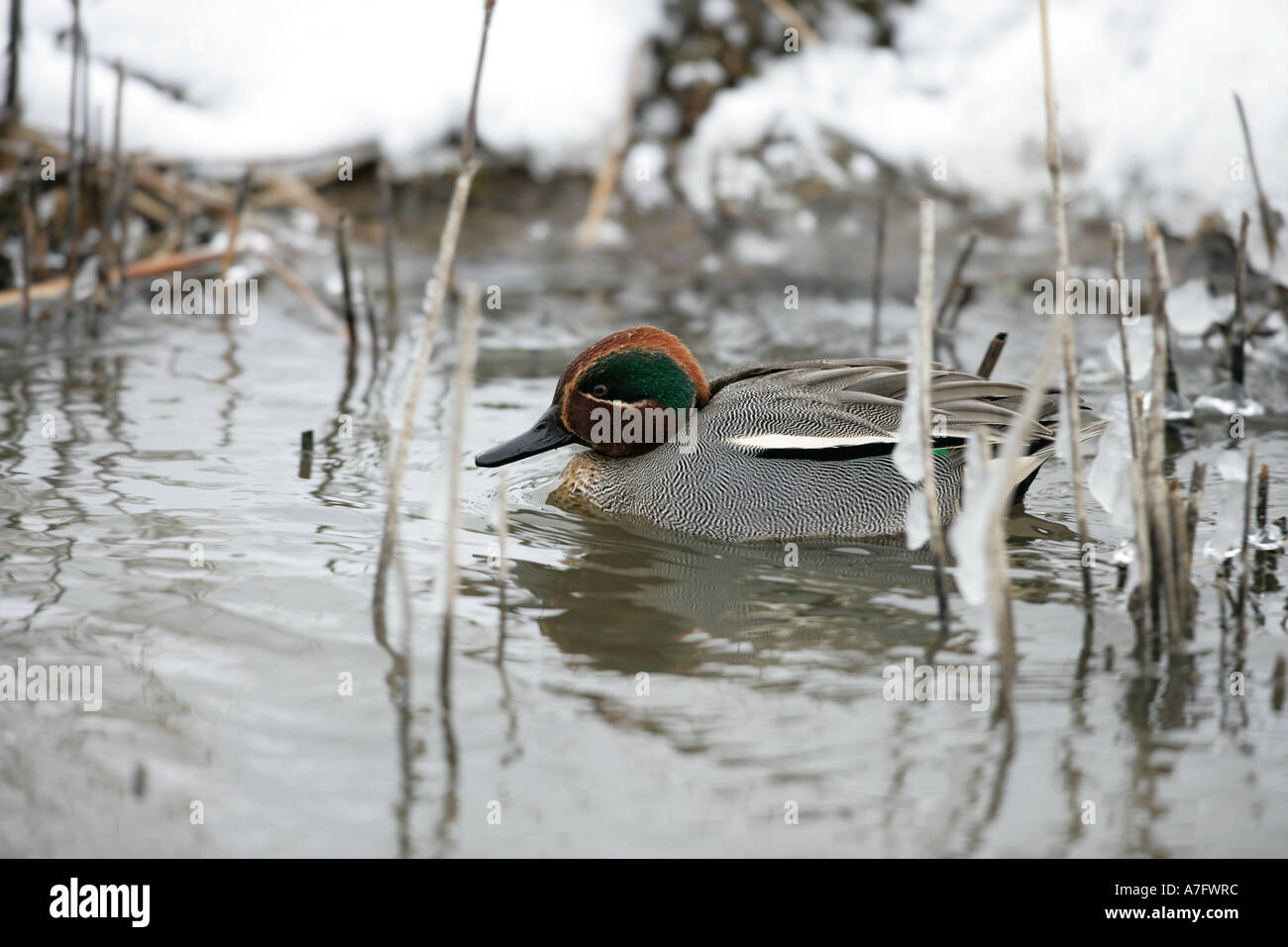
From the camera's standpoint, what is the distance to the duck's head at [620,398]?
5.45m

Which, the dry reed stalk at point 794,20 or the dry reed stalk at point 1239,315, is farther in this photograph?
the dry reed stalk at point 794,20

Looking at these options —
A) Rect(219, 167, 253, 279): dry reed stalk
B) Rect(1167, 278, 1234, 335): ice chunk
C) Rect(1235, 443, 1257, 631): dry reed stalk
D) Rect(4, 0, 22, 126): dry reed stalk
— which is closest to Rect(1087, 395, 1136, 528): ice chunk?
Rect(1235, 443, 1257, 631): dry reed stalk

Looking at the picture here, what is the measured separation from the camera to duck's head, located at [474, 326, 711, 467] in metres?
5.45

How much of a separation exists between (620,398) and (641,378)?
12cm

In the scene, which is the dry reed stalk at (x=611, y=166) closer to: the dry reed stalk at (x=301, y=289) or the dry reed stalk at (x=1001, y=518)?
the dry reed stalk at (x=301, y=289)

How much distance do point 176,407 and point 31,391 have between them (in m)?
0.72

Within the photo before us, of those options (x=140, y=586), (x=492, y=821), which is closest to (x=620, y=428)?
(x=140, y=586)

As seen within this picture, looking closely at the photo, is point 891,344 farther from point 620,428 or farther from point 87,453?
point 87,453

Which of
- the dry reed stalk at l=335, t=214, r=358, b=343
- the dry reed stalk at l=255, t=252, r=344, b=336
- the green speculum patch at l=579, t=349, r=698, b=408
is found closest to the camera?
the green speculum patch at l=579, t=349, r=698, b=408

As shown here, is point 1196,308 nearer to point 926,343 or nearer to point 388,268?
point 926,343

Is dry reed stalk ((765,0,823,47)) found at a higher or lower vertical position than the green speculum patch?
higher

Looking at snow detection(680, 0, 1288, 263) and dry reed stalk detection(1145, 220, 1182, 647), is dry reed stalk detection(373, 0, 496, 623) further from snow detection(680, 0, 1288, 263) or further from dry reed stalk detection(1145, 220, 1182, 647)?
snow detection(680, 0, 1288, 263)

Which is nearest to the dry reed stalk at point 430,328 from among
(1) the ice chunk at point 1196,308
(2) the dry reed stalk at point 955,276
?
(2) the dry reed stalk at point 955,276

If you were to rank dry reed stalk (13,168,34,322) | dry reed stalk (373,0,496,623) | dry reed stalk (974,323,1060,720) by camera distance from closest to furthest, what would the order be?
1. dry reed stalk (974,323,1060,720)
2. dry reed stalk (373,0,496,623)
3. dry reed stalk (13,168,34,322)
